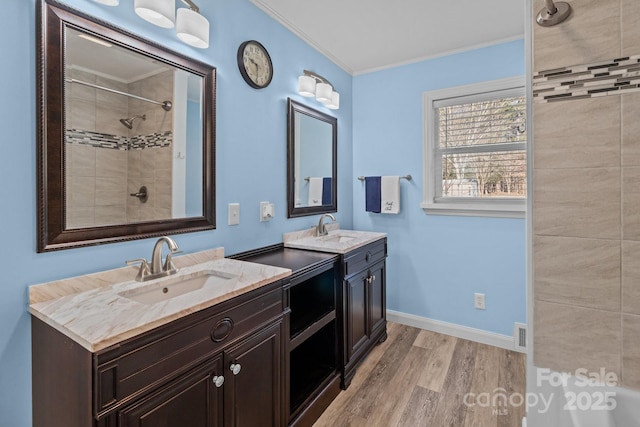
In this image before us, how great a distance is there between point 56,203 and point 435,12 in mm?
2405

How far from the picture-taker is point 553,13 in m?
1.20

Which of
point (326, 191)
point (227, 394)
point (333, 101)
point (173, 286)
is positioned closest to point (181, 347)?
point (227, 394)

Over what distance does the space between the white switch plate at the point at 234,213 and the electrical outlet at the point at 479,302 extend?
2067mm

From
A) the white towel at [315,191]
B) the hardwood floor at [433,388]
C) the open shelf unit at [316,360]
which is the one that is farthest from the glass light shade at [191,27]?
the hardwood floor at [433,388]

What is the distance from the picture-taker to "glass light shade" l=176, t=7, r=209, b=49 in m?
1.42

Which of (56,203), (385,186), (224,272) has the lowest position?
(224,272)

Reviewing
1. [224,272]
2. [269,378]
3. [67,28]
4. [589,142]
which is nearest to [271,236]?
[224,272]

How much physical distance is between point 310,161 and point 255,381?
168 centimetres

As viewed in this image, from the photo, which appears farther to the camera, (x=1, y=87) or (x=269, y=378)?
(x=269, y=378)

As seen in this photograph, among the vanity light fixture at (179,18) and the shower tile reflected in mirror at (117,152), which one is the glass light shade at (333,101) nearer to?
the vanity light fixture at (179,18)

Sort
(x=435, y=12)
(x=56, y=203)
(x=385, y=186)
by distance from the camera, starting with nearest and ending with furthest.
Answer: (x=56, y=203)
(x=435, y=12)
(x=385, y=186)

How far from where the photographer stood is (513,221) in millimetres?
2469

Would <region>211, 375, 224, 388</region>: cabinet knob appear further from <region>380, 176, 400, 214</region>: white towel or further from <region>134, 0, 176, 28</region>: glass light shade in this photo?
<region>380, 176, 400, 214</region>: white towel

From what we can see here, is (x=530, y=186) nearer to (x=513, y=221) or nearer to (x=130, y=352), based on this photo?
(x=513, y=221)
